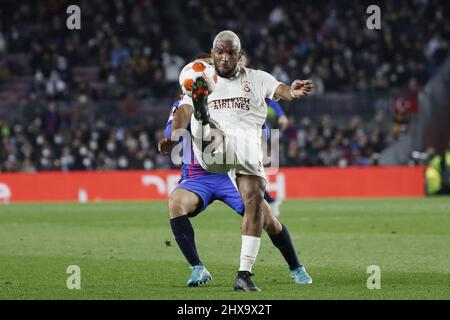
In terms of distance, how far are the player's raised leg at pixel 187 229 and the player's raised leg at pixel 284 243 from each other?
70 centimetres

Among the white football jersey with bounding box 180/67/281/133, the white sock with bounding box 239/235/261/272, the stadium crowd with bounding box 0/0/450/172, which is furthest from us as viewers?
the stadium crowd with bounding box 0/0/450/172

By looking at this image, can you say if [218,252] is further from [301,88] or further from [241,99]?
[301,88]

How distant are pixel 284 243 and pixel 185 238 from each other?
92 centimetres

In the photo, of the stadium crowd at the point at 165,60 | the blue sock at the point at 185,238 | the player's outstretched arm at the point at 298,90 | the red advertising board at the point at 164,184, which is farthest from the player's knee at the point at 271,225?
the stadium crowd at the point at 165,60

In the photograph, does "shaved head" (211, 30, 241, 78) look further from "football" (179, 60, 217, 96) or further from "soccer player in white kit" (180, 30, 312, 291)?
"football" (179, 60, 217, 96)

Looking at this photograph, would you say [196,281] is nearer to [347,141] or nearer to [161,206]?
[161,206]

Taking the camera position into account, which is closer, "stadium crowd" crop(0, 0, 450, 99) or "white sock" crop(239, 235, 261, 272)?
"white sock" crop(239, 235, 261, 272)

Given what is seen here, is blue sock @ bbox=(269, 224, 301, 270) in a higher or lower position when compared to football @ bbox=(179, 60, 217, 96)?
lower

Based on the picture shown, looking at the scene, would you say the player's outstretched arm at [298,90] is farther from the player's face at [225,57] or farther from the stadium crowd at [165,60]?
the stadium crowd at [165,60]

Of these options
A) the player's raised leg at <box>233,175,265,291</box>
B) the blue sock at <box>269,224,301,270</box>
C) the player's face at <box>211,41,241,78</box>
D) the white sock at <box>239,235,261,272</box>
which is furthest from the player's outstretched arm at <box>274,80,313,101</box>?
the blue sock at <box>269,224,301,270</box>

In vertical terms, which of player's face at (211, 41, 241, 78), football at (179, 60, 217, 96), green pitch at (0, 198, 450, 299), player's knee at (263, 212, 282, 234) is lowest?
green pitch at (0, 198, 450, 299)

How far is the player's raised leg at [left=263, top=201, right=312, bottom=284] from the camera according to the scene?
10062 millimetres
